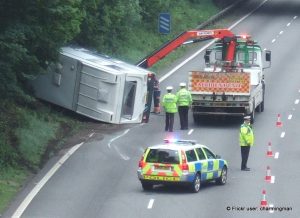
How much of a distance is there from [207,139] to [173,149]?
28.9 feet

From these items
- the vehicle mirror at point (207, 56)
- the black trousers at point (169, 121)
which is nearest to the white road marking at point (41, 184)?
the black trousers at point (169, 121)

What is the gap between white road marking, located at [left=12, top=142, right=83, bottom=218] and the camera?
27.9 m

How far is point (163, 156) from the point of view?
29312 millimetres

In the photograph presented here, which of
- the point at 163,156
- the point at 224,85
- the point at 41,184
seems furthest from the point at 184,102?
the point at 163,156

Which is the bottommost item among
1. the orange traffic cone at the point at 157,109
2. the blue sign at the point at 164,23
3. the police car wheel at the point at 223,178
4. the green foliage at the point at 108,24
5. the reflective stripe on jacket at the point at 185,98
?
the police car wheel at the point at 223,178

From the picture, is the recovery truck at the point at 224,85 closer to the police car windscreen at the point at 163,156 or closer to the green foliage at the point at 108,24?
the green foliage at the point at 108,24

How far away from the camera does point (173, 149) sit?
96.2 ft

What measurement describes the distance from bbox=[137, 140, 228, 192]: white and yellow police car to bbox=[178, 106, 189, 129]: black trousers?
9.51 m

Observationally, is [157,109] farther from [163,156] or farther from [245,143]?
[163,156]

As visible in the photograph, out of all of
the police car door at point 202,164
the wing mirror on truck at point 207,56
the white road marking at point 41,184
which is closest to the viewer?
the white road marking at point 41,184

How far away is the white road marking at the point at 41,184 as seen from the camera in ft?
91.5

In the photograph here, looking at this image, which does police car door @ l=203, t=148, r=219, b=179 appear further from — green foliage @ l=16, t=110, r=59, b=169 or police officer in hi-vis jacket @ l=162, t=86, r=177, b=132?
police officer in hi-vis jacket @ l=162, t=86, r=177, b=132

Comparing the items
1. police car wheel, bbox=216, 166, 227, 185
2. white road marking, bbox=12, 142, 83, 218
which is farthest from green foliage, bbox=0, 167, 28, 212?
police car wheel, bbox=216, 166, 227, 185

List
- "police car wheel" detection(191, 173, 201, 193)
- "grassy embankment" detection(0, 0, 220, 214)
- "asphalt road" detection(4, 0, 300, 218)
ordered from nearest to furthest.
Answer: "asphalt road" detection(4, 0, 300, 218) < "police car wheel" detection(191, 173, 201, 193) < "grassy embankment" detection(0, 0, 220, 214)
